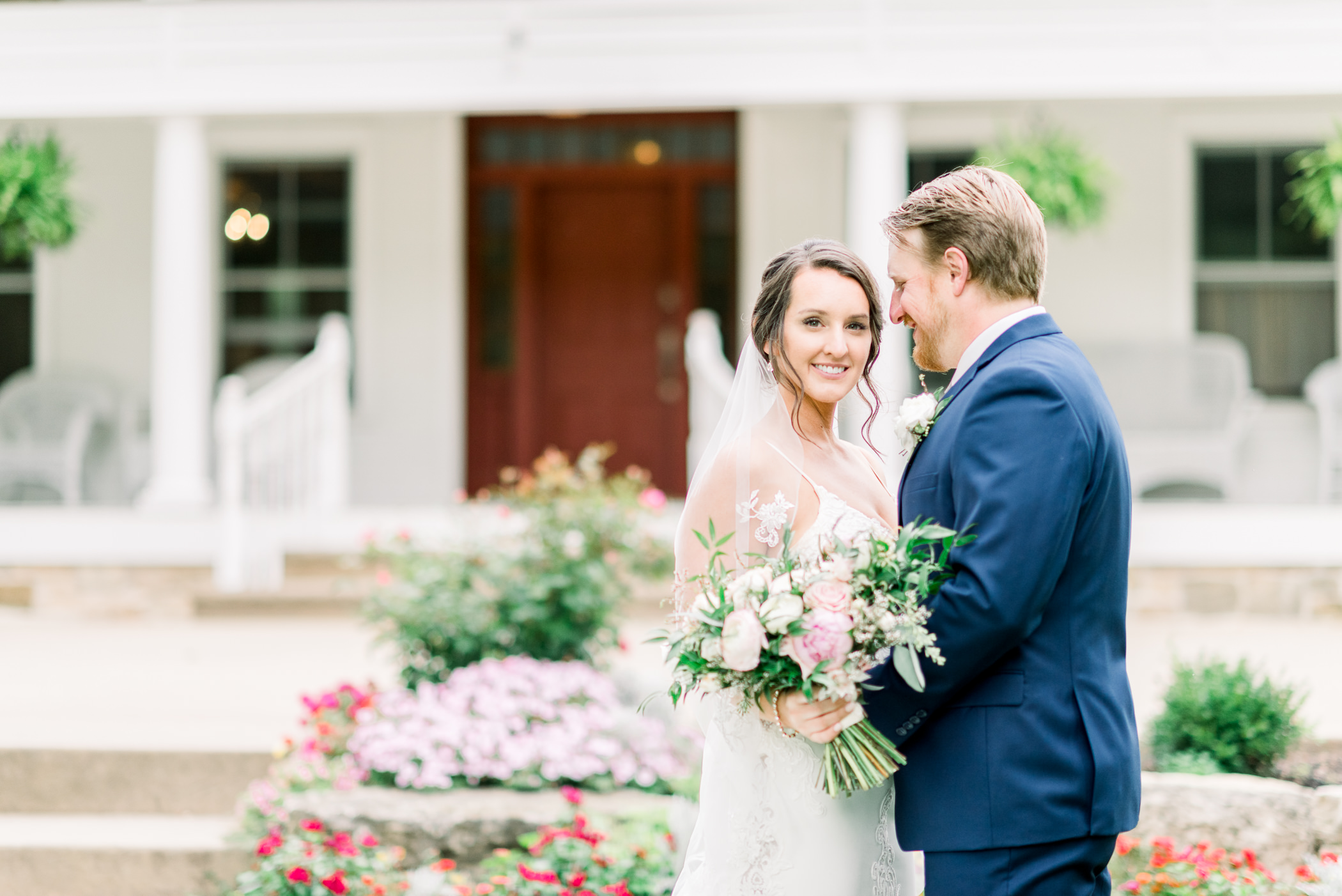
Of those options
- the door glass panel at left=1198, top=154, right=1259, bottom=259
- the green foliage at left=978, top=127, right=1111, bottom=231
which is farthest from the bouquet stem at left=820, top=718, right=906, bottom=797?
the door glass panel at left=1198, top=154, right=1259, bottom=259

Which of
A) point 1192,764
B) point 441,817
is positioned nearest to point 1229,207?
point 1192,764

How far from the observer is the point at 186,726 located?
4941 millimetres

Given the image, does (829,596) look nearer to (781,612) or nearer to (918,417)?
(781,612)

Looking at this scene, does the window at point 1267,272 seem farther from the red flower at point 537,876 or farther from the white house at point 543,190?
the red flower at point 537,876

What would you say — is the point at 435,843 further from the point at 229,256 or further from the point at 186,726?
the point at 229,256

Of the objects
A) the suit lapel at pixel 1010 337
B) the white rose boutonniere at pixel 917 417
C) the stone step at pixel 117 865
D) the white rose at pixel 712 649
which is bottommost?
the stone step at pixel 117 865

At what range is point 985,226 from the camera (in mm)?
2176

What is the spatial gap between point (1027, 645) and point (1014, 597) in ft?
0.48

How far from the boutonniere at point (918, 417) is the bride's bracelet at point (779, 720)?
0.54 metres

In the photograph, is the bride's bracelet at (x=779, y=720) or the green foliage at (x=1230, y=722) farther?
the green foliage at (x=1230, y=722)

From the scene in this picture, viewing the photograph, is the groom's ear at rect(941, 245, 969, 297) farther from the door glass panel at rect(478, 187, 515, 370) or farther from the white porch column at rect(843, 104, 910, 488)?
the door glass panel at rect(478, 187, 515, 370)

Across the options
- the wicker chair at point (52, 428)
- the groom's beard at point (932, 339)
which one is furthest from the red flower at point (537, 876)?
the wicker chair at point (52, 428)

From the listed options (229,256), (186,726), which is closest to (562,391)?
(229,256)

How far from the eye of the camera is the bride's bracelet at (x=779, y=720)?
2207 millimetres
